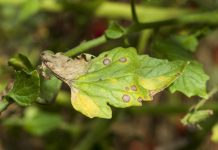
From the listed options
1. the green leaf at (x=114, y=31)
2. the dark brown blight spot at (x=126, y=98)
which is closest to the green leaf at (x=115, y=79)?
the dark brown blight spot at (x=126, y=98)

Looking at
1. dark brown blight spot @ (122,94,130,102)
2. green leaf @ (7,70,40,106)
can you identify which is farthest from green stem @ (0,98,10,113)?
dark brown blight spot @ (122,94,130,102)

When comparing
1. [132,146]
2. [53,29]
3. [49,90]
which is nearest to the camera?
[49,90]

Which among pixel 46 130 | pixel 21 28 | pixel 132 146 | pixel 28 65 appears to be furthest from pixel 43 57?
pixel 132 146

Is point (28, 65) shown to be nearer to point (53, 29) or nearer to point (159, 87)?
point (159, 87)

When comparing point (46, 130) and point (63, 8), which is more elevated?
point (63, 8)

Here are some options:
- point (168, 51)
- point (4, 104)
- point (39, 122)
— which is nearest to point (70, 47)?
point (39, 122)

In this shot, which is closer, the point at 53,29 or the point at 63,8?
the point at 63,8

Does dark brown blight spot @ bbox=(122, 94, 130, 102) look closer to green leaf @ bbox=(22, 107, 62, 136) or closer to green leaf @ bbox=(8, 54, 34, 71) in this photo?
green leaf @ bbox=(8, 54, 34, 71)
